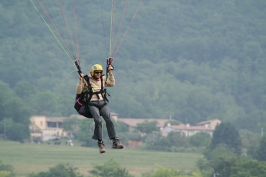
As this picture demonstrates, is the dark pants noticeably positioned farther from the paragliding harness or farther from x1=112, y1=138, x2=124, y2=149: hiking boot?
x1=112, y1=138, x2=124, y2=149: hiking boot

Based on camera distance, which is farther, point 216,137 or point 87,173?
point 216,137

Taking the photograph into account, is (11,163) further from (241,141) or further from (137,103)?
(137,103)

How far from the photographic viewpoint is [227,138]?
5522 inches

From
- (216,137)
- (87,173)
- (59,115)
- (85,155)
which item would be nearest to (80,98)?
(87,173)

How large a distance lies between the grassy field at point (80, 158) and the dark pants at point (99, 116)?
83.6m

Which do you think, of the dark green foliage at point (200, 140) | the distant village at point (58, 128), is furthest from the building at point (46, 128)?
the dark green foliage at point (200, 140)

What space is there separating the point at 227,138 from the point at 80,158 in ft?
101

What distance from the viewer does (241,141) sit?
140 m

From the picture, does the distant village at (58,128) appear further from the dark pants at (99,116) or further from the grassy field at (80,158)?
the dark pants at (99,116)

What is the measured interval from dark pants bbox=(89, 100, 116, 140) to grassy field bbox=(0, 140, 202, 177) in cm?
8360

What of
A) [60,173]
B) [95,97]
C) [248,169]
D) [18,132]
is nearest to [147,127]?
[18,132]

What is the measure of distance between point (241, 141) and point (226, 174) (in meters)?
39.2

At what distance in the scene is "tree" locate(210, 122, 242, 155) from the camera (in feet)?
447

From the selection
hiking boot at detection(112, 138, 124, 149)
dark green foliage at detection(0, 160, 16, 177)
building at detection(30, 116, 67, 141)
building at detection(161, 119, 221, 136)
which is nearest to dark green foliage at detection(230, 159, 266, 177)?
dark green foliage at detection(0, 160, 16, 177)
